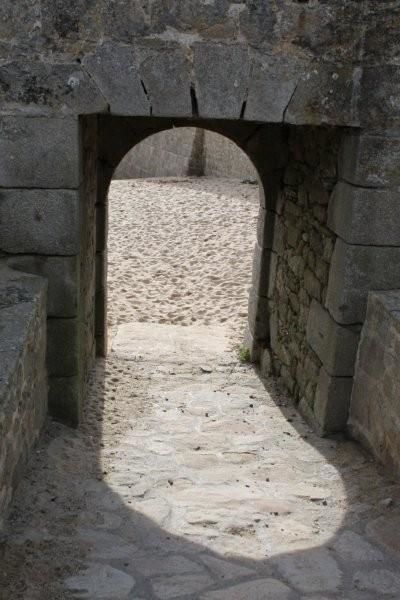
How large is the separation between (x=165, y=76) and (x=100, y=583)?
2658 mm

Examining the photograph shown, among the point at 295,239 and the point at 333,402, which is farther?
the point at 295,239

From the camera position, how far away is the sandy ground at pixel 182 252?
Result: 8164mm

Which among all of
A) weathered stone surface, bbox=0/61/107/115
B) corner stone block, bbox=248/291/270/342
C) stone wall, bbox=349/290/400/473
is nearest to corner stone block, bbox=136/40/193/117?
weathered stone surface, bbox=0/61/107/115

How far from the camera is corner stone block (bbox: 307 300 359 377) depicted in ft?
14.4

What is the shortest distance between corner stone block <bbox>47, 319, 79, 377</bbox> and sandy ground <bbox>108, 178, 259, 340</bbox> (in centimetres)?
337

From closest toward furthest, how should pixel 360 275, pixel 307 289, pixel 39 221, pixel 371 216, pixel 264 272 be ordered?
pixel 39 221
pixel 371 216
pixel 360 275
pixel 307 289
pixel 264 272

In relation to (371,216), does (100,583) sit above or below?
below

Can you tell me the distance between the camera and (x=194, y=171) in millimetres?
15008

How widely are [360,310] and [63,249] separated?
188 centimetres

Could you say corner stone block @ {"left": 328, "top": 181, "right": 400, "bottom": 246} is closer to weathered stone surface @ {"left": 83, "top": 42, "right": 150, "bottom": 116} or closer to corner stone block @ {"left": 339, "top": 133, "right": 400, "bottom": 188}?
corner stone block @ {"left": 339, "top": 133, "right": 400, "bottom": 188}

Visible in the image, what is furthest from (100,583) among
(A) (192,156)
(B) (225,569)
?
(A) (192,156)

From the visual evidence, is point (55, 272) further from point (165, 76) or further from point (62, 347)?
point (165, 76)

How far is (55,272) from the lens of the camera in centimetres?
411

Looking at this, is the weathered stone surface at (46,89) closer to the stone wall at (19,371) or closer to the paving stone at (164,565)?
the stone wall at (19,371)
